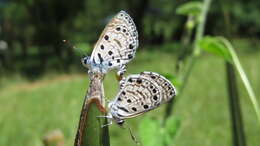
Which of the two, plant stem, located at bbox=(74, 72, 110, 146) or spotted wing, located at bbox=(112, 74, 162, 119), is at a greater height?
spotted wing, located at bbox=(112, 74, 162, 119)

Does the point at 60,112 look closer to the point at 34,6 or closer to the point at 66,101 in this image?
the point at 66,101

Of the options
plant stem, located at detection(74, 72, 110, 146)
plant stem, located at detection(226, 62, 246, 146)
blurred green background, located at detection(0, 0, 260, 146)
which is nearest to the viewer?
plant stem, located at detection(74, 72, 110, 146)

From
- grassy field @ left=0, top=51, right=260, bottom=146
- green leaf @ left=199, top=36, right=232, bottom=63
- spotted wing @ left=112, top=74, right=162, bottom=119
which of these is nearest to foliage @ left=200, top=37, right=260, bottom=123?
green leaf @ left=199, top=36, right=232, bottom=63

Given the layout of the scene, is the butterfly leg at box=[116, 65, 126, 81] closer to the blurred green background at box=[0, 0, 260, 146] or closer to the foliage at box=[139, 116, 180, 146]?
the blurred green background at box=[0, 0, 260, 146]

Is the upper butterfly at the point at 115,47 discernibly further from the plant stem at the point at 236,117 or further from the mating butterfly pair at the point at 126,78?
the plant stem at the point at 236,117

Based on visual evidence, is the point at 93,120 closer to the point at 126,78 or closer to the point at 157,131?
the point at 126,78

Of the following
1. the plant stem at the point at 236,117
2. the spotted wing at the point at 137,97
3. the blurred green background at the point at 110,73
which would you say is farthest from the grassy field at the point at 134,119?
the spotted wing at the point at 137,97

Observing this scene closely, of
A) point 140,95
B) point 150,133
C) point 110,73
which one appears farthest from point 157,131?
point 110,73
